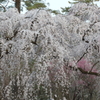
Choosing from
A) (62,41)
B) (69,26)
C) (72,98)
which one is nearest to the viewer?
(62,41)

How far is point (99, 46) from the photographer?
3.02 metres

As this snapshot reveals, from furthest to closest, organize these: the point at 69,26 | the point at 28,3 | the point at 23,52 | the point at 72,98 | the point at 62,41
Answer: the point at 28,3 < the point at 72,98 < the point at 69,26 < the point at 62,41 < the point at 23,52

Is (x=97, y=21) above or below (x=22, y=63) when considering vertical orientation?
above

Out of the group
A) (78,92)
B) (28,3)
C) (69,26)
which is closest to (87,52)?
(69,26)

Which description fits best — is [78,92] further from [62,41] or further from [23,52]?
[23,52]

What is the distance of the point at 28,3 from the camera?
1130cm

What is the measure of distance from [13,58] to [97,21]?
1.89 meters

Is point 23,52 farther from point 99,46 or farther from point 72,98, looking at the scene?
point 72,98

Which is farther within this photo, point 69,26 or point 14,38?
Answer: point 69,26

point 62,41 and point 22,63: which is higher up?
point 62,41

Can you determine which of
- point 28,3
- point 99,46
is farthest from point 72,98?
point 28,3

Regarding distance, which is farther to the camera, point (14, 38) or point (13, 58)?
point (14, 38)

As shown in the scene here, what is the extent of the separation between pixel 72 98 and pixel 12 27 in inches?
149

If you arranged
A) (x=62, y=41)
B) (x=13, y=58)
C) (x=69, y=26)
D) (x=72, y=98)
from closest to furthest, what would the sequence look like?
(x=13, y=58) < (x=62, y=41) < (x=69, y=26) < (x=72, y=98)
